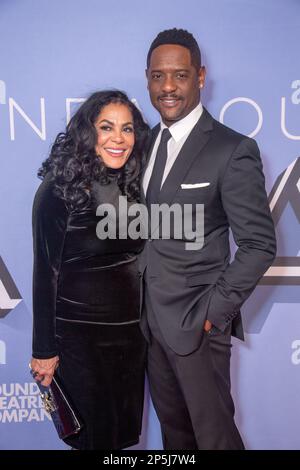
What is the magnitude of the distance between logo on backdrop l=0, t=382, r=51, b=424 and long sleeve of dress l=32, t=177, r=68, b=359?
54 centimetres

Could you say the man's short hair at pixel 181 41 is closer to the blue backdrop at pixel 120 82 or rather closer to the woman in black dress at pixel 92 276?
the woman in black dress at pixel 92 276

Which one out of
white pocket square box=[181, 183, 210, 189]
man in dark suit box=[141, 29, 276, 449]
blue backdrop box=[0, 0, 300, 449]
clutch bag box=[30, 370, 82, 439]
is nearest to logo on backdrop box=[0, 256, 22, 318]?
blue backdrop box=[0, 0, 300, 449]

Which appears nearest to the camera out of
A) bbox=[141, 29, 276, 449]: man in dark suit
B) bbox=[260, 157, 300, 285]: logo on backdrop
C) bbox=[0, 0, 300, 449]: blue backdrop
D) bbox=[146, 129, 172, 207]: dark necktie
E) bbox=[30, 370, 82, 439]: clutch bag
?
bbox=[141, 29, 276, 449]: man in dark suit

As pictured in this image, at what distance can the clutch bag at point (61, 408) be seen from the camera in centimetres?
187

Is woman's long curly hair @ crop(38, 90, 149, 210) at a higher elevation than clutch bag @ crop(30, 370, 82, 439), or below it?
higher

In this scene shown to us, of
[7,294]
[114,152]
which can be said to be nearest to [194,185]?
[114,152]

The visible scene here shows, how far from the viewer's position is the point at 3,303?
2.28m

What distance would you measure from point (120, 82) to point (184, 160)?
0.69 m

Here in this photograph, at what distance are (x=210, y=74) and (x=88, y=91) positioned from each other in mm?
586

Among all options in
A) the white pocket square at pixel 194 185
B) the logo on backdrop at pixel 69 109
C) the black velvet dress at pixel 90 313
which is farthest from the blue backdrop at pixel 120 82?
the white pocket square at pixel 194 185

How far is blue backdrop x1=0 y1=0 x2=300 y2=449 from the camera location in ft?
6.97

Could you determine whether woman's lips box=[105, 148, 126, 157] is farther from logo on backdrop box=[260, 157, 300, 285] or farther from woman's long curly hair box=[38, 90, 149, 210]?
logo on backdrop box=[260, 157, 300, 285]

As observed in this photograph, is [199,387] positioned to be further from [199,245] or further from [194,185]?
[194,185]
